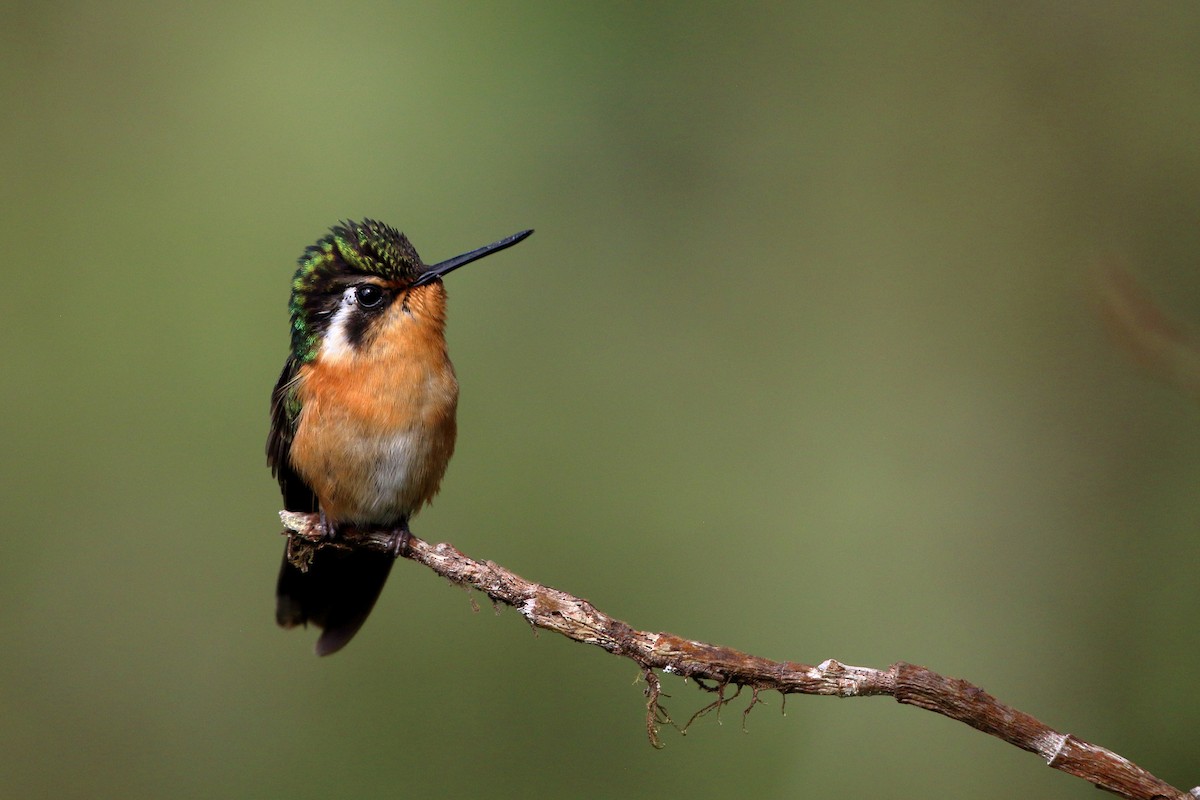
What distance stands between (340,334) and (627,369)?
8.63 ft

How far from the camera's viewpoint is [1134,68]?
530 centimetres

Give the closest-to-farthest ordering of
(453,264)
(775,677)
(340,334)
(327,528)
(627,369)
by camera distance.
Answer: (775,677)
(453,264)
(340,334)
(327,528)
(627,369)

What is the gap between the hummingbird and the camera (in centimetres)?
312

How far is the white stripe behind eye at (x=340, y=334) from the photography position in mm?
3156

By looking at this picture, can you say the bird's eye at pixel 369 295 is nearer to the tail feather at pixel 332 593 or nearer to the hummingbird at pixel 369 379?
the hummingbird at pixel 369 379

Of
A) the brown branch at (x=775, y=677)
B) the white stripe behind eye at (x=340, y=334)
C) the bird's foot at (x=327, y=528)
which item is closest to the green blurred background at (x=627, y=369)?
the bird's foot at (x=327, y=528)

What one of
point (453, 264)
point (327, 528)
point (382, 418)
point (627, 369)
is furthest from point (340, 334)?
point (627, 369)

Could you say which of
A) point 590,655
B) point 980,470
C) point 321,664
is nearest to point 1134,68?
point 980,470

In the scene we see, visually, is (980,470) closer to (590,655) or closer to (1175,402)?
(1175,402)

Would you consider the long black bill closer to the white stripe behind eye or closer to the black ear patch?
the black ear patch

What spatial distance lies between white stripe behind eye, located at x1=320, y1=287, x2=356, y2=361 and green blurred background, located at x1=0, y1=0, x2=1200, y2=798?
1915 mm

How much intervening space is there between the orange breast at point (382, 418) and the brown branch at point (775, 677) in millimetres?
361

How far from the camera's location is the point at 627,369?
5645mm

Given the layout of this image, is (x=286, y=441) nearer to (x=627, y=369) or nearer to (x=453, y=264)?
(x=453, y=264)
